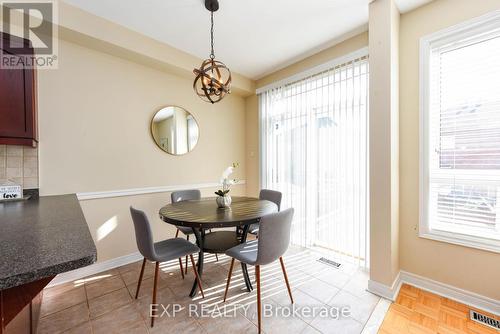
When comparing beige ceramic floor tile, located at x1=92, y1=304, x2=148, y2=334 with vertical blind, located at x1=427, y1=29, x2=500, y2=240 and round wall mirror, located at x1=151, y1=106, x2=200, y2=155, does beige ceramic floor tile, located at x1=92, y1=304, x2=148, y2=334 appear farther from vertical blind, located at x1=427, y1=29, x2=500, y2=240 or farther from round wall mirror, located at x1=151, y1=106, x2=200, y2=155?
vertical blind, located at x1=427, y1=29, x2=500, y2=240

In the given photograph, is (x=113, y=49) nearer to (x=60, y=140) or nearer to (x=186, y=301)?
(x=60, y=140)

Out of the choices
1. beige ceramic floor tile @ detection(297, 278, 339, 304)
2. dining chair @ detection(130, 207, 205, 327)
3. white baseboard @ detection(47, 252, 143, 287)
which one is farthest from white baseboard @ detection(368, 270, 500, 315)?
white baseboard @ detection(47, 252, 143, 287)

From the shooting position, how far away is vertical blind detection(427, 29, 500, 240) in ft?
5.72

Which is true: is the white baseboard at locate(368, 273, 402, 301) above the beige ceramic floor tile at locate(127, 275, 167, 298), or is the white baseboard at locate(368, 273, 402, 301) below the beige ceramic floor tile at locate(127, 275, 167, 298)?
above

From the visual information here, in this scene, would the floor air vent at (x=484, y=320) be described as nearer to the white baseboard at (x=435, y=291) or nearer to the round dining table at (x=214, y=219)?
the white baseboard at (x=435, y=291)

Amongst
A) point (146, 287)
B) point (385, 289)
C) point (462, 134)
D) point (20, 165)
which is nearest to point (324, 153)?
point (462, 134)

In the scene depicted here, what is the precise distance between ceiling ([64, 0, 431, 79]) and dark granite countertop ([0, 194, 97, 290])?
6.82 ft

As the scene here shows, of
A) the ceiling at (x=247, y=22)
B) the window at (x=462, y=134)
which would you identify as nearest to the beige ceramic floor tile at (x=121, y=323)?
the window at (x=462, y=134)

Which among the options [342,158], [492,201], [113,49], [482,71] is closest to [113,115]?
[113,49]

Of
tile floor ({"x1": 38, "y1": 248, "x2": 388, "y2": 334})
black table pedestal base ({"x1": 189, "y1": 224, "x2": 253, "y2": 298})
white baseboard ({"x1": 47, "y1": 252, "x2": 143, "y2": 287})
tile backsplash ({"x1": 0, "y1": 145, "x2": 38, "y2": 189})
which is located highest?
tile backsplash ({"x1": 0, "y1": 145, "x2": 38, "y2": 189})

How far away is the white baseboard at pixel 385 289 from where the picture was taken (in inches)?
74.9

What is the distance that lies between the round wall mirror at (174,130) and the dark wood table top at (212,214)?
1.09m

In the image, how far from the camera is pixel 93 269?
7.81 ft

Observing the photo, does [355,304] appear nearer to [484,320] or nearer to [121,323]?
[484,320]
